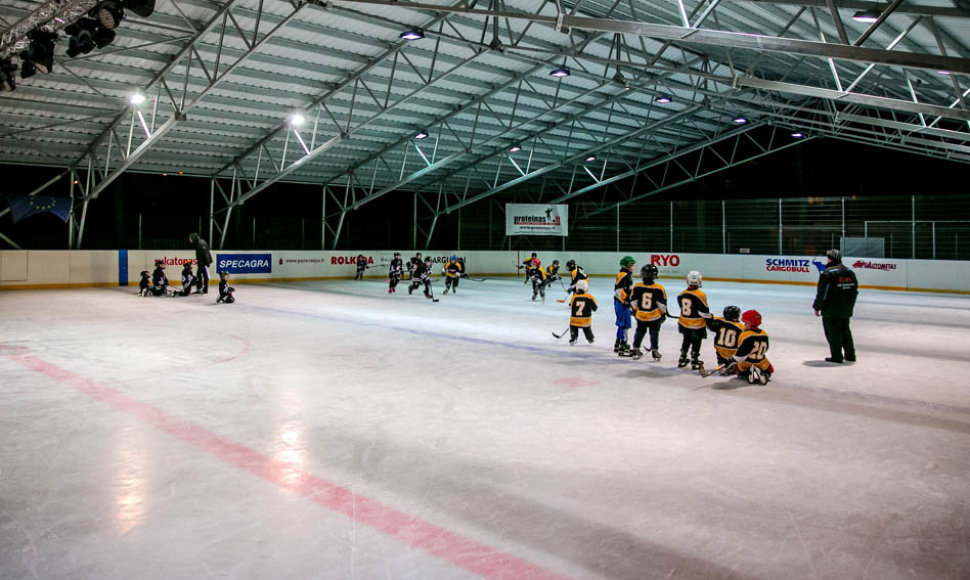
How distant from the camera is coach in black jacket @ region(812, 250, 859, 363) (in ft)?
32.3

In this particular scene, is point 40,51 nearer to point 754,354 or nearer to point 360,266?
point 754,354

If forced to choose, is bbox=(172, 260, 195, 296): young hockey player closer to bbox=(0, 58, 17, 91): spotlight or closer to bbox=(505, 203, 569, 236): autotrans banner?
bbox=(0, 58, 17, 91): spotlight

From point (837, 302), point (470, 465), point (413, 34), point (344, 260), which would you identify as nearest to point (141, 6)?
point (413, 34)

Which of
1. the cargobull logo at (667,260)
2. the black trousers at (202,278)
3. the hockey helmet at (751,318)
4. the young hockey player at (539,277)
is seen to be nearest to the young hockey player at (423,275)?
the young hockey player at (539,277)

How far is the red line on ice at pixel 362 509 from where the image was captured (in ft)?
11.4

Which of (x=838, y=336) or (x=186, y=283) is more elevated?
(x=186, y=283)

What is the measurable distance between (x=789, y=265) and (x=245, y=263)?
23.3 m

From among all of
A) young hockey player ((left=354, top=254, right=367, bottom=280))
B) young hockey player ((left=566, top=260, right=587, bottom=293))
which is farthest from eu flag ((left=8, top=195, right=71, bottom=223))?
young hockey player ((left=566, top=260, right=587, bottom=293))

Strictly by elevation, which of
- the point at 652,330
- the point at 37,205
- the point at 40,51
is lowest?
the point at 652,330

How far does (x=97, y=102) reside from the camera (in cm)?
2045

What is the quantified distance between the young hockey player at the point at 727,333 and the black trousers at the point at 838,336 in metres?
2.14

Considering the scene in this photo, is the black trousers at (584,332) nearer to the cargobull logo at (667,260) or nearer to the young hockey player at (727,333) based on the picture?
the young hockey player at (727,333)

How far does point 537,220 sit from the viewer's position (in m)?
35.8

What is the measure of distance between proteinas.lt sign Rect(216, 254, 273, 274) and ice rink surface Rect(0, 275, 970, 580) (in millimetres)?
16917
